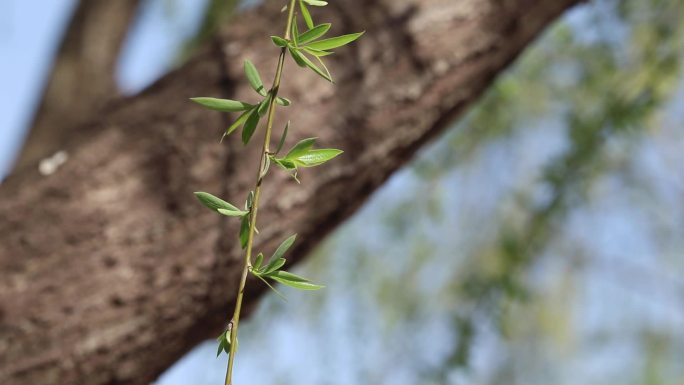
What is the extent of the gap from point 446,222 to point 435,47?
3.66 feet

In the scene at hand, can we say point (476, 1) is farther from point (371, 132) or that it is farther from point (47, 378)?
point (47, 378)

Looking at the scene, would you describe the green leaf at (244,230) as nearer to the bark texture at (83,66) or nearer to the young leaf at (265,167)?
the young leaf at (265,167)

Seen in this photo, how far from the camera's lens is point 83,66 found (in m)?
1.77

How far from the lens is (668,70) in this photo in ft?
4.28

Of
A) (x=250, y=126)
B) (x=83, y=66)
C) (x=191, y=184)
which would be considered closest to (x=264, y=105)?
(x=250, y=126)

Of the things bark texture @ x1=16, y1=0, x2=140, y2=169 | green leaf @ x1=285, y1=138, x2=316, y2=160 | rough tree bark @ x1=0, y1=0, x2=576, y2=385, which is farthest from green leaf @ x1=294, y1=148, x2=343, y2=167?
bark texture @ x1=16, y1=0, x2=140, y2=169

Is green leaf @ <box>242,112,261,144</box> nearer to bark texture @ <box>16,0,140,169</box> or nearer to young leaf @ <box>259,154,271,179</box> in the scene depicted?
young leaf @ <box>259,154,271,179</box>

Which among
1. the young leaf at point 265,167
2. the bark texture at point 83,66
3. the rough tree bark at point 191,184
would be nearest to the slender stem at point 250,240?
the young leaf at point 265,167

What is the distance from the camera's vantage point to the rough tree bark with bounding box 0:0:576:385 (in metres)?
0.85

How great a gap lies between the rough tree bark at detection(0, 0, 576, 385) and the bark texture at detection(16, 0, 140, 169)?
0.76m

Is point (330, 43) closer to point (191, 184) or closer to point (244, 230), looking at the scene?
point (244, 230)

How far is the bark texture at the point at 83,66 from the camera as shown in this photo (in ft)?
5.58

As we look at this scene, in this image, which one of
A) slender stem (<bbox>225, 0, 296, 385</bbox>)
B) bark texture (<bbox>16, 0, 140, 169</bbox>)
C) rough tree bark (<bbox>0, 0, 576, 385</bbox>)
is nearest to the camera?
slender stem (<bbox>225, 0, 296, 385</bbox>)

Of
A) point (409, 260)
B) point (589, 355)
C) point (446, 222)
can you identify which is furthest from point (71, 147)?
point (589, 355)
